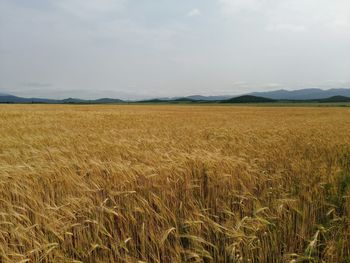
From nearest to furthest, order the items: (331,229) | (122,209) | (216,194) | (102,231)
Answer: (102,231), (331,229), (122,209), (216,194)

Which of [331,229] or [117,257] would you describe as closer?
[117,257]

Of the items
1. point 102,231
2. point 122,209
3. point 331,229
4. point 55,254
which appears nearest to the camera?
point 55,254

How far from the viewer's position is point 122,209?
2.67 m

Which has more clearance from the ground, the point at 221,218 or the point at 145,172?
the point at 145,172

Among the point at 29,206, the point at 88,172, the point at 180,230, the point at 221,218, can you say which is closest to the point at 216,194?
the point at 221,218

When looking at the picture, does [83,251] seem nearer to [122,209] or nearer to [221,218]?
[122,209]

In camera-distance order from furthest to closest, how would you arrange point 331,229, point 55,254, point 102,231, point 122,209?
point 122,209 → point 331,229 → point 102,231 → point 55,254

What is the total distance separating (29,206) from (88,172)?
0.99 m

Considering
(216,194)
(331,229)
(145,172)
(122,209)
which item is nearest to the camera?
(331,229)

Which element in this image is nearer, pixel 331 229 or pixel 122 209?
pixel 331 229

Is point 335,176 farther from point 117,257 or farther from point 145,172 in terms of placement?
point 117,257

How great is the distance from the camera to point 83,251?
2029 millimetres

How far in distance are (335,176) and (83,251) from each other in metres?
3.38

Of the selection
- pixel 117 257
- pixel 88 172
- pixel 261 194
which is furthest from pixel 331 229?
pixel 88 172
